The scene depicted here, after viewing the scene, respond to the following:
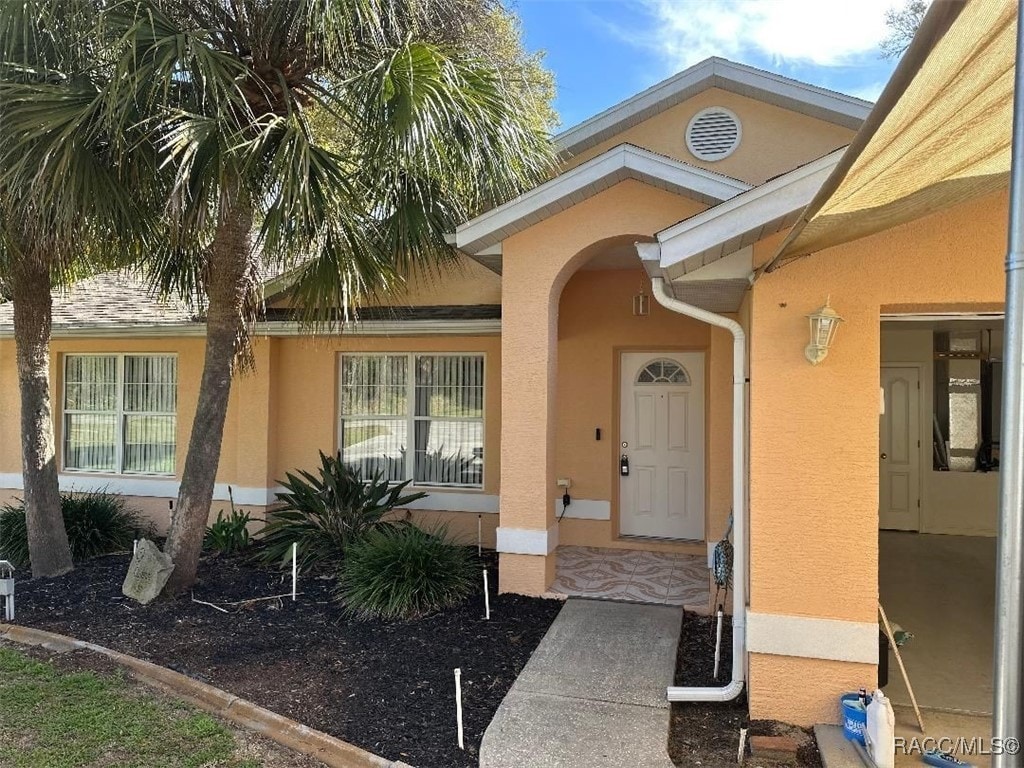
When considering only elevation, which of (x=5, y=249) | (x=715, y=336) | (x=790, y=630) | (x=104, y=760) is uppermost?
(x=5, y=249)

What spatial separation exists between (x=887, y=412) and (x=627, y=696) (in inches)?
305

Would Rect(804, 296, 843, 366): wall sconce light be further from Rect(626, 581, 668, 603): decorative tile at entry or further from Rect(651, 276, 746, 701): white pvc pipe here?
Rect(626, 581, 668, 603): decorative tile at entry

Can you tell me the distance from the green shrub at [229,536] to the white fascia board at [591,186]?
5.23 m

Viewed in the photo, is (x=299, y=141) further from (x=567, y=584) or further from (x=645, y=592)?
(x=645, y=592)

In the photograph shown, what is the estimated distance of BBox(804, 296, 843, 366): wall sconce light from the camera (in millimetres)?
4422

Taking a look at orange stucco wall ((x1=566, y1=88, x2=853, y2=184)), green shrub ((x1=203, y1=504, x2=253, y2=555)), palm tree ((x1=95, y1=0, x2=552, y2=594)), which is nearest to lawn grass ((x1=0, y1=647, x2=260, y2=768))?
palm tree ((x1=95, y1=0, x2=552, y2=594))

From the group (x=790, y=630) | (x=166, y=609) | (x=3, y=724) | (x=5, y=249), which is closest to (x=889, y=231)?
(x=790, y=630)

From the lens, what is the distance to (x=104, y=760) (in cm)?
430

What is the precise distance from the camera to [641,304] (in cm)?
919

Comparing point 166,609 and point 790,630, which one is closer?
point 790,630

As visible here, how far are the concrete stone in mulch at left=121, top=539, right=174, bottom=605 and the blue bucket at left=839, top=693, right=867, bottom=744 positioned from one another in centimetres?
648

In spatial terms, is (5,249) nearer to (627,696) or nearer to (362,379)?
(362,379)

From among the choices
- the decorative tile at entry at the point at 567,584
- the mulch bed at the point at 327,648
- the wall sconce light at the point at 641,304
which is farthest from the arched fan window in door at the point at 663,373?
the mulch bed at the point at 327,648

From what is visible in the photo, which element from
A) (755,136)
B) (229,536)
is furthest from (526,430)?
(755,136)
